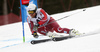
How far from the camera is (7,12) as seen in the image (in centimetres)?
919

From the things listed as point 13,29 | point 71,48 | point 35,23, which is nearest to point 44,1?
point 13,29

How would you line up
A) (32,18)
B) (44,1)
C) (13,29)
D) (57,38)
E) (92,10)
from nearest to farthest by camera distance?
(57,38) < (32,18) < (13,29) < (92,10) < (44,1)

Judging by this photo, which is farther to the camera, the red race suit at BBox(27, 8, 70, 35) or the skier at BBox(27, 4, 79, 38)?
the red race suit at BBox(27, 8, 70, 35)

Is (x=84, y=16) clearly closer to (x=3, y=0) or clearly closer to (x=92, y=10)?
(x=92, y=10)

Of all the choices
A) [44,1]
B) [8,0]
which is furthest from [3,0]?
[44,1]

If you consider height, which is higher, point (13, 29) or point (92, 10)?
point (92, 10)

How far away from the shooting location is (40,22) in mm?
4824

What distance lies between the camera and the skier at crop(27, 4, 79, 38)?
470 cm

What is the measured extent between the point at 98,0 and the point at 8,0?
184 inches

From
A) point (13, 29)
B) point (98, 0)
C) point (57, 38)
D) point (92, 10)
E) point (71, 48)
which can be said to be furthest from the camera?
point (98, 0)

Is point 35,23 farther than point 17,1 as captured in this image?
No

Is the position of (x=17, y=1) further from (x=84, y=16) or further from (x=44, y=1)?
(x=84, y=16)

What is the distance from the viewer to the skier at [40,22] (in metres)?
4.70

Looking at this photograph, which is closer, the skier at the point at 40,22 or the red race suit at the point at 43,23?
the skier at the point at 40,22
